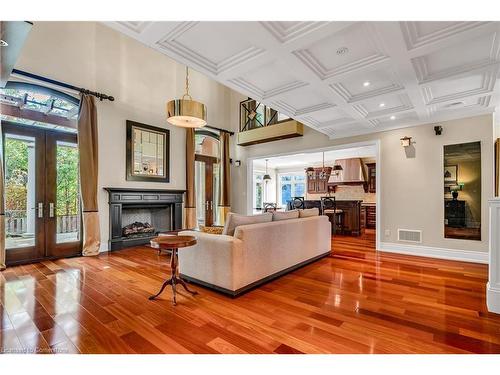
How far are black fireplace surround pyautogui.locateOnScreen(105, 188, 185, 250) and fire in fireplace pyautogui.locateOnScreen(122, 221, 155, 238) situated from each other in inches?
1.1

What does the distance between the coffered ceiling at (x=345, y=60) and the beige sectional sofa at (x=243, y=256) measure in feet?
6.27

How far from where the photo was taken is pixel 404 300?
270 cm

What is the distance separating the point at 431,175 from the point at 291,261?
3413mm

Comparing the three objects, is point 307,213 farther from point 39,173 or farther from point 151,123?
point 39,173

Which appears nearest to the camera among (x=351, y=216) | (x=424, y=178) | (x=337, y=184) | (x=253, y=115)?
(x=424, y=178)

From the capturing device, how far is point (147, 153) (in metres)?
5.85

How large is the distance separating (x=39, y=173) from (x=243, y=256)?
4.01 metres

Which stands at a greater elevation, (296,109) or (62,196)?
(296,109)

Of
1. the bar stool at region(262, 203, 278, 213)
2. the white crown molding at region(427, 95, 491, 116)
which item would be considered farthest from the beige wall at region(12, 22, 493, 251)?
the bar stool at region(262, 203, 278, 213)

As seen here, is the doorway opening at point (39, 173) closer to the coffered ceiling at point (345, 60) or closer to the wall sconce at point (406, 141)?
the coffered ceiling at point (345, 60)

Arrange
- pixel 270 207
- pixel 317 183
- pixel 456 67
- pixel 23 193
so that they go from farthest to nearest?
1. pixel 317 183
2. pixel 270 207
3. pixel 23 193
4. pixel 456 67

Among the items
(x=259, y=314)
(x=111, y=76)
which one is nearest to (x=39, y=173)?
(x=111, y=76)
